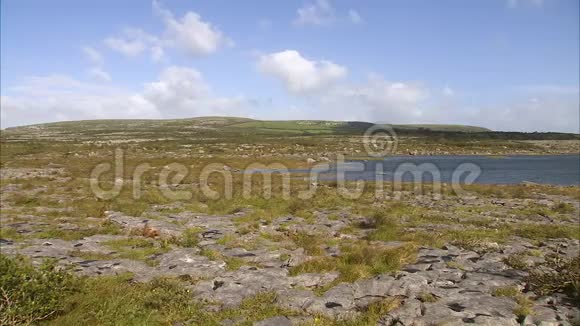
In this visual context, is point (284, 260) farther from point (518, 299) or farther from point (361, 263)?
point (518, 299)

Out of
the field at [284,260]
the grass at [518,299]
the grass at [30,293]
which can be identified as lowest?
the field at [284,260]

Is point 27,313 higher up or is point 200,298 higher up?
point 27,313

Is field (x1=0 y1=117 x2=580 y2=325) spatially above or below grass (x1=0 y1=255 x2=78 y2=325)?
below

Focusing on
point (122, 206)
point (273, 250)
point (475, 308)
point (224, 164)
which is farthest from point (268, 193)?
point (224, 164)

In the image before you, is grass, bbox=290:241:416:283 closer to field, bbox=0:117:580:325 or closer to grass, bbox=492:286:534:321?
field, bbox=0:117:580:325

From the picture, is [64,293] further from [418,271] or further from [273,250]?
[418,271]

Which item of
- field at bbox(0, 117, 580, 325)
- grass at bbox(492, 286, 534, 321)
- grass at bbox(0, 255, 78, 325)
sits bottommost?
field at bbox(0, 117, 580, 325)

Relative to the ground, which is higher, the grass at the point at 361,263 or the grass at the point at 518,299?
the grass at the point at 518,299

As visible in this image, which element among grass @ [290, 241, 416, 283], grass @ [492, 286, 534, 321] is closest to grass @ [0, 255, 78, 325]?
grass @ [290, 241, 416, 283]

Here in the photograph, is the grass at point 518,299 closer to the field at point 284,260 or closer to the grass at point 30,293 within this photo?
the field at point 284,260

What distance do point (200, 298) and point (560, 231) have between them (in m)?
17.7

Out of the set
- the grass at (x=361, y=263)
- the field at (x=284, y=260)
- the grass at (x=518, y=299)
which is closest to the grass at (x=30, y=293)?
the field at (x=284, y=260)

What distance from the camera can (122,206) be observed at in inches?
1059

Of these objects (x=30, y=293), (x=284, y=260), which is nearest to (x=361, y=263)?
(x=284, y=260)
